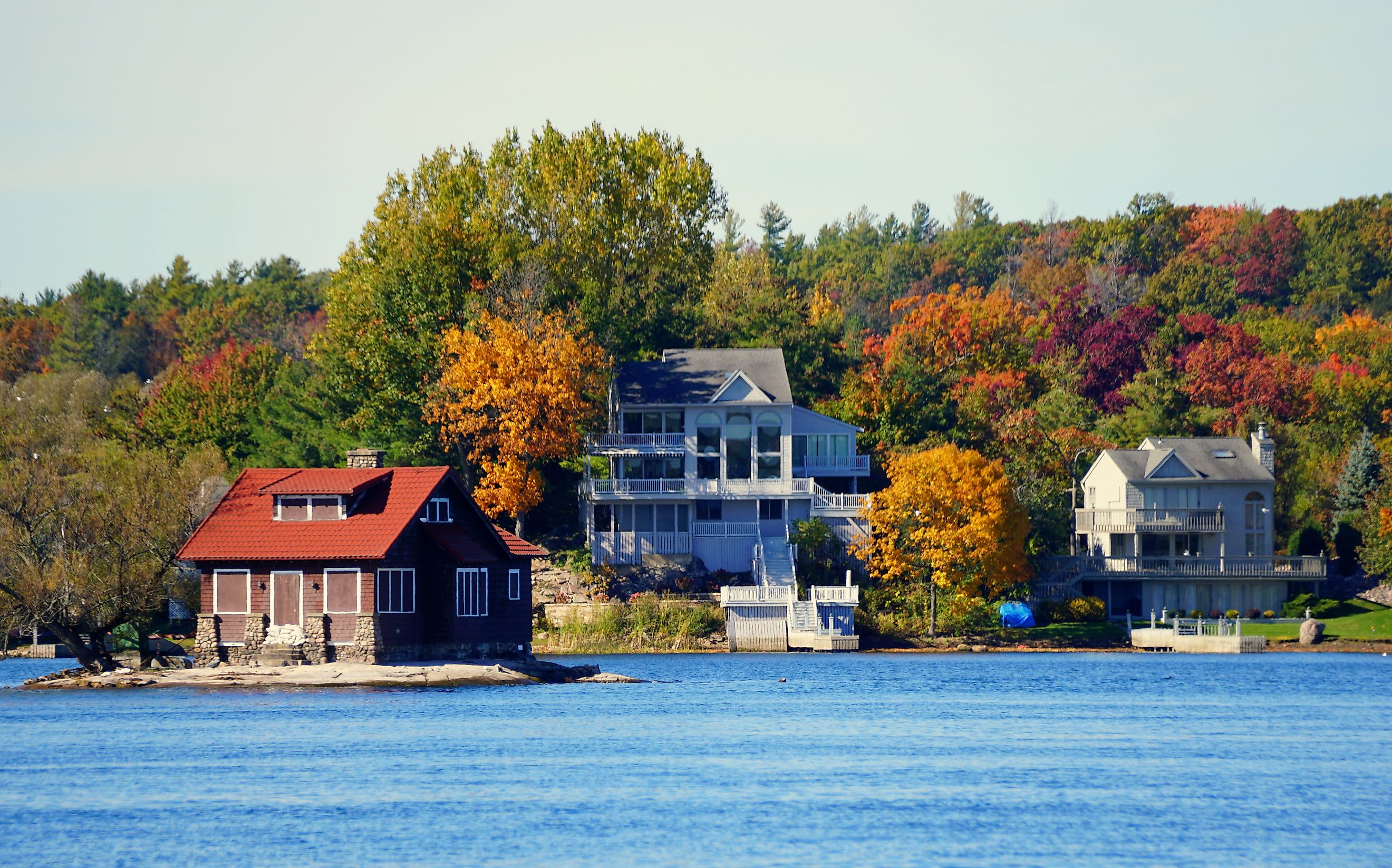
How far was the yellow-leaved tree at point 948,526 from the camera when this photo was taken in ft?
234

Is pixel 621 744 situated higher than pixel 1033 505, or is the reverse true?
pixel 1033 505

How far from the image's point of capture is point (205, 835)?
103 ft

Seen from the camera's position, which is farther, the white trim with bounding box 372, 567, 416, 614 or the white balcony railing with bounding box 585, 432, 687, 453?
A: the white balcony railing with bounding box 585, 432, 687, 453

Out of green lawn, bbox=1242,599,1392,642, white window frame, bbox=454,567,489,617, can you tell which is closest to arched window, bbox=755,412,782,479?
green lawn, bbox=1242,599,1392,642

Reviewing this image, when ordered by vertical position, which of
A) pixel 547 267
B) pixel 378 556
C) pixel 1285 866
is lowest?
pixel 1285 866

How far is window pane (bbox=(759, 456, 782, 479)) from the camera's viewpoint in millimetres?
77625

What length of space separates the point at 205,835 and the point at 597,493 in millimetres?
45094

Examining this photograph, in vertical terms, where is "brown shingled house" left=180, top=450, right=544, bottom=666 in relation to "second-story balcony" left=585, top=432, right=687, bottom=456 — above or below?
below

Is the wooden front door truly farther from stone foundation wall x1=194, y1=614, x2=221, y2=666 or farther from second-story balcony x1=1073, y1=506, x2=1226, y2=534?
second-story balcony x1=1073, y1=506, x2=1226, y2=534

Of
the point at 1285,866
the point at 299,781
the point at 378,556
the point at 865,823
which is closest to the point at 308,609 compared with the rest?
the point at 378,556

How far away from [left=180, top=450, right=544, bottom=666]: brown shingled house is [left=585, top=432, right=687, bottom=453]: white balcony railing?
1954 cm

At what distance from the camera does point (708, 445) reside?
77.9 m

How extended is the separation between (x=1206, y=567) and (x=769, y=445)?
20.4m

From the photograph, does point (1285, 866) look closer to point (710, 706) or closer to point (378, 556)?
point (710, 706)
